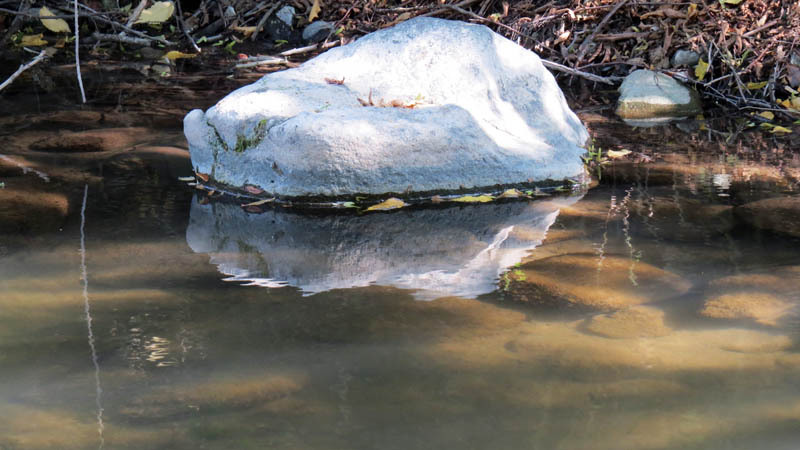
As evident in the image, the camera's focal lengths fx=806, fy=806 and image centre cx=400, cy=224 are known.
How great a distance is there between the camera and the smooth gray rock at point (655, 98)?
611 cm

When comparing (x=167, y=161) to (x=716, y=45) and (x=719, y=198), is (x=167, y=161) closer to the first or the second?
(x=719, y=198)

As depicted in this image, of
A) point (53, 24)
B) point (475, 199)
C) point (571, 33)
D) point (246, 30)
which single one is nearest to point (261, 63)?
point (246, 30)

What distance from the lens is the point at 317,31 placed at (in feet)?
30.4

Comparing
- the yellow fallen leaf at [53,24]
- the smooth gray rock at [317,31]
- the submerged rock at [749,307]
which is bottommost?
the submerged rock at [749,307]

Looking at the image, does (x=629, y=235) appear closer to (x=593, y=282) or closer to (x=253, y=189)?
(x=593, y=282)

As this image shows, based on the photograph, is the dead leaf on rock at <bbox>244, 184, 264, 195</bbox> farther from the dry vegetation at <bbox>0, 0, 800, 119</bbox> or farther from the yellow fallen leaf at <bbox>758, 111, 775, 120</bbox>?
the yellow fallen leaf at <bbox>758, 111, 775, 120</bbox>

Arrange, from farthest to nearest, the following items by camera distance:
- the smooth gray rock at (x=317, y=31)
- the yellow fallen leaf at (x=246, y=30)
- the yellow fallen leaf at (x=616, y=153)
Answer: the yellow fallen leaf at (x=246, y=30)
the smooth gray rock at (x=317, y=31)
the yellow fallen leaf at (x=616, y=153)

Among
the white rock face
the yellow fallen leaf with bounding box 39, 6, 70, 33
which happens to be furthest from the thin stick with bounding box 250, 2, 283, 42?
the white rock face

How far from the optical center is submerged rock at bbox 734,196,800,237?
10.8ft

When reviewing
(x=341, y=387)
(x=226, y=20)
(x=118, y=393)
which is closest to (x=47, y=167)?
(x=118, y=393)

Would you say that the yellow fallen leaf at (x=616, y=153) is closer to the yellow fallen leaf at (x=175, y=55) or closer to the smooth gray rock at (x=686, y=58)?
the smooth gray rock at (x=686, y=58)

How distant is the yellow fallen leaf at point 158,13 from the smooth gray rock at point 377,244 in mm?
4908

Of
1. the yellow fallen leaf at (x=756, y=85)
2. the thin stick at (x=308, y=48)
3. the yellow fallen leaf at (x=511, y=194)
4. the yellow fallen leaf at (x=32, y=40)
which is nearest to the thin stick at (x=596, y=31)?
the yellow fallen leaf at (x=756, y=85)

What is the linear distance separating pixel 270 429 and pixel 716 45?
587 centimetres
